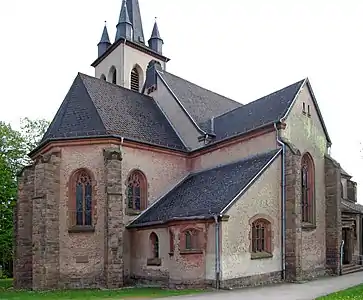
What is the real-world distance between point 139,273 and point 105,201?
13.4ft

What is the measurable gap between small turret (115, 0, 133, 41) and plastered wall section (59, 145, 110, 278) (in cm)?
1733

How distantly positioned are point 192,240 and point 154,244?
337 cm

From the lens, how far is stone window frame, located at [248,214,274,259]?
1969 cm

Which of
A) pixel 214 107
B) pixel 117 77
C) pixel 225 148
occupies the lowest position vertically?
pixel 225 148

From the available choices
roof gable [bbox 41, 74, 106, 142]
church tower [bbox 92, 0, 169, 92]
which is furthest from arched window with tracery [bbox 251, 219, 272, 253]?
church tower [bbox 92, 0, 169, 92]

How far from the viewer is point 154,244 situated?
21.8 m

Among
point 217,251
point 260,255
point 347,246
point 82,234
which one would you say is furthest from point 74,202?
point 347,246

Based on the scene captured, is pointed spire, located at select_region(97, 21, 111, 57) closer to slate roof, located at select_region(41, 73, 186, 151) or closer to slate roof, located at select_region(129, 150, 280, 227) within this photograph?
slate roof, located at select_region(41, 73, 186, 151)

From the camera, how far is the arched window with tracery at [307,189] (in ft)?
75.9

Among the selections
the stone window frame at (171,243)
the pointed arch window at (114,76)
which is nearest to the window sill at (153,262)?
the stone window frame at (171,243)

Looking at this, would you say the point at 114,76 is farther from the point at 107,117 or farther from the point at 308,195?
the point at 308,195

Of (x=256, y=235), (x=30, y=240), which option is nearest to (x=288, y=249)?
(x=256, y=235)

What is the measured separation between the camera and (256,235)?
20.2 metres

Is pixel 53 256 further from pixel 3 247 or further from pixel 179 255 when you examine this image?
pixel 3 247
